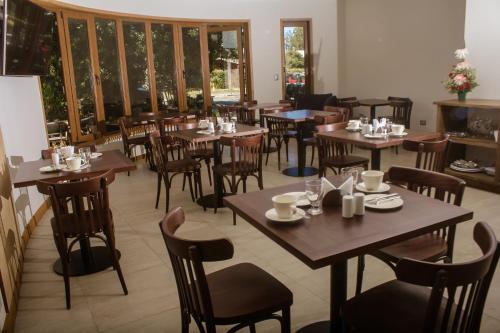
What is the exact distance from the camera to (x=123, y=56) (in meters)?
6.86

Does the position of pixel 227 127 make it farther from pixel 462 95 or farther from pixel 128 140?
pixel 462 95

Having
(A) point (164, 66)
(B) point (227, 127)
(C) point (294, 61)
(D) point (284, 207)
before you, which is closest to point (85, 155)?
(B) point (227, 127)

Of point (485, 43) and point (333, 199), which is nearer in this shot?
point (333, 199)

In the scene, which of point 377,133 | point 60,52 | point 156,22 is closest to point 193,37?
point 156,22

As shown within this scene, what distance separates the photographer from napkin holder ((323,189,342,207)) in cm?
203

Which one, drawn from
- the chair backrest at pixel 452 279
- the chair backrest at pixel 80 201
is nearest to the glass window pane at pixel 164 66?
the chair backrest at pixel 80 201

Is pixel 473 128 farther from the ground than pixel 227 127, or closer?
closer

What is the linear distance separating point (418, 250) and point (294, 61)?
23.0 feet

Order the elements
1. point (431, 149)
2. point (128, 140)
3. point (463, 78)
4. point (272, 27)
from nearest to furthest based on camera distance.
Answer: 1. point (431, 149)
2. point (463, 78)
3. point (128, 140)
4. point (272, 27)

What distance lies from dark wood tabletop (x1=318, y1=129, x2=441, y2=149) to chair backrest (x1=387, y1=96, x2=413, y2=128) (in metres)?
2.99

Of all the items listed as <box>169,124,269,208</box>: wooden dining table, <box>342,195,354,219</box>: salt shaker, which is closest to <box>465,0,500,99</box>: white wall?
<box>169,124,269,208</box>: wooden dining table

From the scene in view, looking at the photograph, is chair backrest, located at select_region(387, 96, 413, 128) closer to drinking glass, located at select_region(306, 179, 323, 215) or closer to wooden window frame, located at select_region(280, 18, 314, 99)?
wooden window frame, located at select_region(280, 18, 314, 99)

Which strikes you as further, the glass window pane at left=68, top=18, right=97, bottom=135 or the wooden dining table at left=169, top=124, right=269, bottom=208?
the glass window pane at left=68, top=18, right=97, bottom=135

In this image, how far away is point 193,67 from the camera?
7902 millimetres
